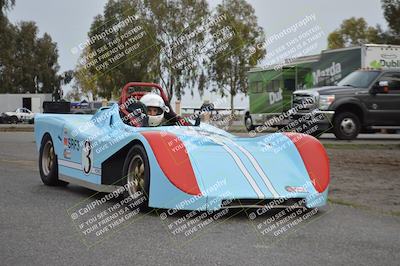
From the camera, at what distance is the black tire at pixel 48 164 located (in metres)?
9.49

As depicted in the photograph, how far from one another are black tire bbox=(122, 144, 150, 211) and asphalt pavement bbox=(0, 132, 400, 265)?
20cm

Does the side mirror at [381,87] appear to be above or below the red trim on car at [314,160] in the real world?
above

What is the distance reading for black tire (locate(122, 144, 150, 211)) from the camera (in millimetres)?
6840

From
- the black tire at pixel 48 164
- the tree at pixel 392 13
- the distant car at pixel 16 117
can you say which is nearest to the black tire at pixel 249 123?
the tree at pixel 392 13

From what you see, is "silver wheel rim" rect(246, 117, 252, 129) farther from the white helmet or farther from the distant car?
the distant car

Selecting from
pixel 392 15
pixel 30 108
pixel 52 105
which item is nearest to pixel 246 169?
pixel 52 105

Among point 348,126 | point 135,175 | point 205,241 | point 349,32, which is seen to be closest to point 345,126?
point 348,126

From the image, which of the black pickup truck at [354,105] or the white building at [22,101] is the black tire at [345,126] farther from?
the white building at [22,101]

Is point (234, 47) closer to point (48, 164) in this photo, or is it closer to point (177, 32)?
point (177, 32)

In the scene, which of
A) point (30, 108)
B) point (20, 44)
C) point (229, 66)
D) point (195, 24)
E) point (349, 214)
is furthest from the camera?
point (20, 44)

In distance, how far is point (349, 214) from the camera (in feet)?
23.6

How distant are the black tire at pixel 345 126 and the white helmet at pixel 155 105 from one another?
1088 centimetres

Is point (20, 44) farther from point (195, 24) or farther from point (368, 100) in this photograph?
point (368, 100)

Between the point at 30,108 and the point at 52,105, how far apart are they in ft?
190
